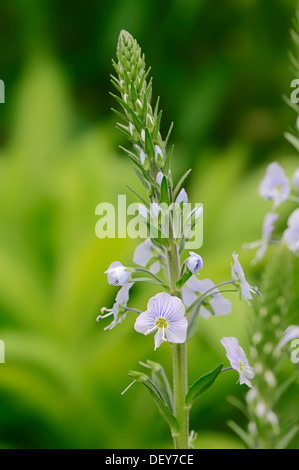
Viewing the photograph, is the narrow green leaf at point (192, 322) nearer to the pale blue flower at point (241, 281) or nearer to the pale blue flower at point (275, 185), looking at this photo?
the pale blue flower at point (241, 281)

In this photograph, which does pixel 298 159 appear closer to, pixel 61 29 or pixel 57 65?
pixel 57 65

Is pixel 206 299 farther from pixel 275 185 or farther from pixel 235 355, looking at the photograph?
pixel 275 185

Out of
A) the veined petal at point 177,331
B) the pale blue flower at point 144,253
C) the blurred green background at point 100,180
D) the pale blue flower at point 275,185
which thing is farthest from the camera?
the blurred green background at point 100,180

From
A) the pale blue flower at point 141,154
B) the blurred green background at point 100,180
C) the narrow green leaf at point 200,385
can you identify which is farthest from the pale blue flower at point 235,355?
the blurred green background at point 100,180

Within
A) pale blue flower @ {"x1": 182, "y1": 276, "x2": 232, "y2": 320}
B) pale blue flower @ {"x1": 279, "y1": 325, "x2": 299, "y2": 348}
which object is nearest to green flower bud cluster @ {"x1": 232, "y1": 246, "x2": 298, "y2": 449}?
pale blue flower @ {"x1": 279, "y1": 325, "x2": 299, "y2": 348}

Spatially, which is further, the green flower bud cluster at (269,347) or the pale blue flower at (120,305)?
the green flower bud cluster at (269,347)

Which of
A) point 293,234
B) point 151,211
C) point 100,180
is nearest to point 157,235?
point 151,211

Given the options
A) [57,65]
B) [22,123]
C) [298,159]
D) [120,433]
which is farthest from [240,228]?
[57,65]
